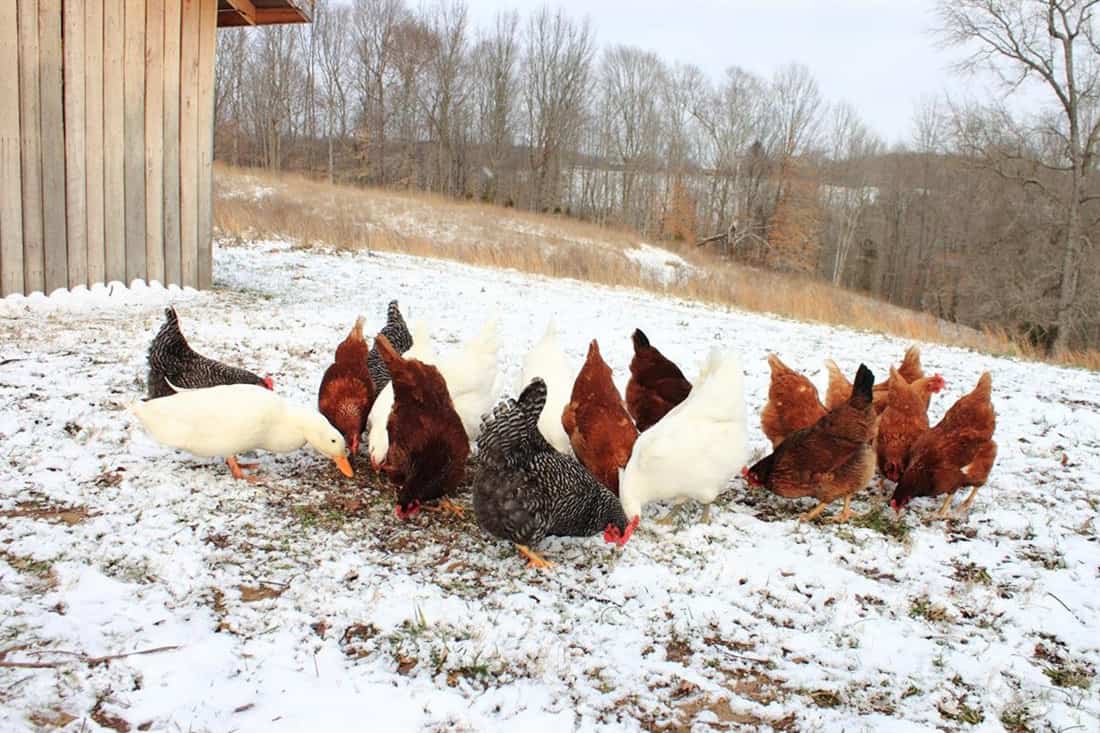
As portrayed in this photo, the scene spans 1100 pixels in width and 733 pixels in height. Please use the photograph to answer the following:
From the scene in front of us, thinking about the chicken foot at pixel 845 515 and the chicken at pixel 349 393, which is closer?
the chicken foot at pixel 845 515

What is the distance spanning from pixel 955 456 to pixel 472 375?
119 inches

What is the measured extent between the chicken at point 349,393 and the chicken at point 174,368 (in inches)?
22.6

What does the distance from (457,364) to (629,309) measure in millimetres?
6605

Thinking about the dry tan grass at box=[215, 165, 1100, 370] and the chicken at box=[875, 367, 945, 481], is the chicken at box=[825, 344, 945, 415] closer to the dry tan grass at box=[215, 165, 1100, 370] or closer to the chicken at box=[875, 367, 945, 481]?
the chicken at box=[875, 367, 945, 481]

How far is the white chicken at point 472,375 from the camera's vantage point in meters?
4.44

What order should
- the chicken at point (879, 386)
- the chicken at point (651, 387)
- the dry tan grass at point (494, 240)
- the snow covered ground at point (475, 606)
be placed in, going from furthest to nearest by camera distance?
the dry tan grass at point (494, 240) → the chicken at point (879, 386) → the chicken at point (651, 387) → the snow covered ground at point (475, 606)

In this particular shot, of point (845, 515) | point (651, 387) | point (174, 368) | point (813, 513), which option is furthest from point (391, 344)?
point (845, 515)

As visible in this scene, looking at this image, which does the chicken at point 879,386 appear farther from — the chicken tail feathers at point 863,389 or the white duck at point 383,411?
the white duck at point 383,411

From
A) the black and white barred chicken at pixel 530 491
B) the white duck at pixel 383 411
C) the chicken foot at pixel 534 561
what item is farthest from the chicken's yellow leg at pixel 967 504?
the white duck at pixel 383 411

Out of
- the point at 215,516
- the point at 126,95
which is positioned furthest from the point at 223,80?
the point at 215,516

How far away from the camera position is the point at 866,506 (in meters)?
4.29

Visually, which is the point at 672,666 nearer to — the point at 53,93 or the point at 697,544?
the point at 697,544

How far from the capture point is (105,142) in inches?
275

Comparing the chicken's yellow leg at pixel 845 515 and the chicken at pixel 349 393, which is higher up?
the chicken at pixel 349 393
